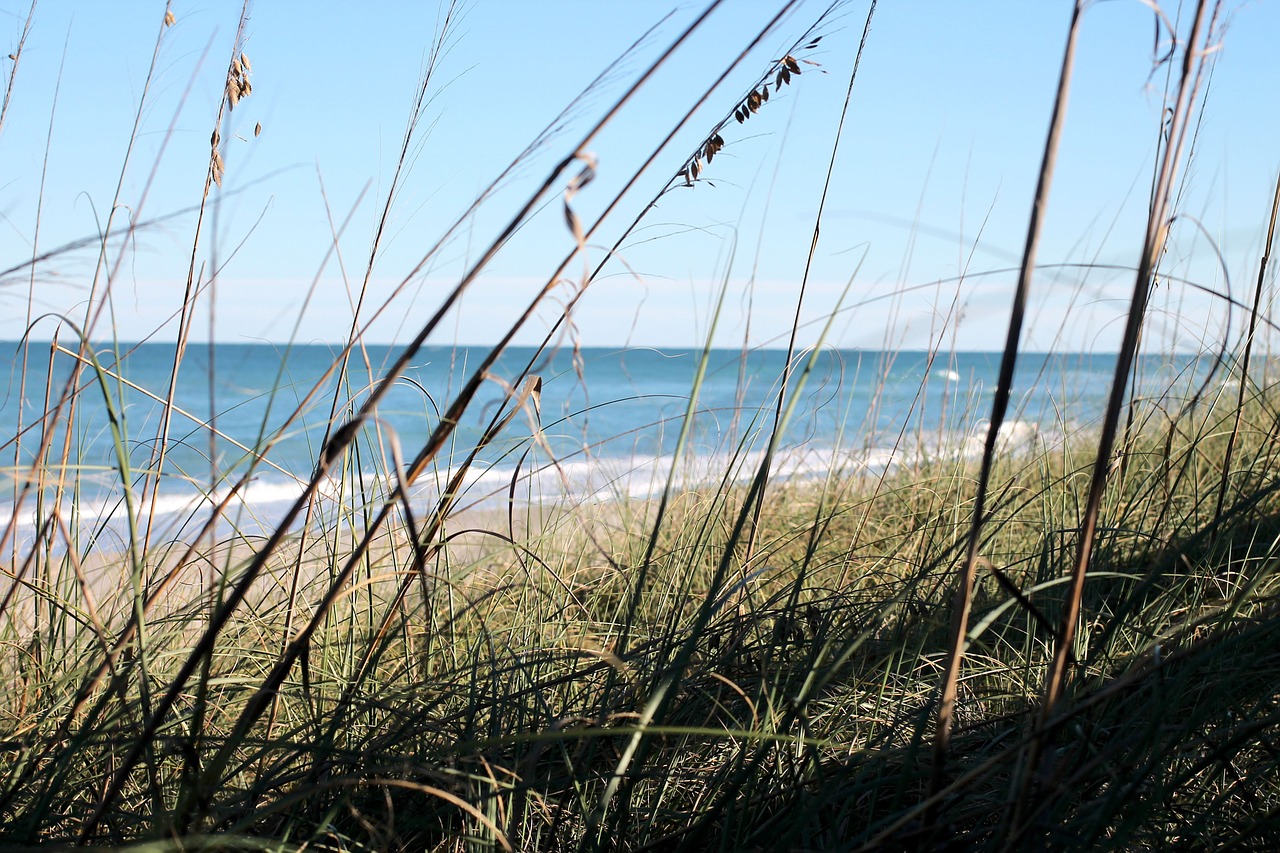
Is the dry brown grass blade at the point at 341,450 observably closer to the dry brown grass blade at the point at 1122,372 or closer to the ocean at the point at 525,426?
the ocean at the point at 525,426

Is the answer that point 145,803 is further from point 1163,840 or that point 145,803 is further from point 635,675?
point 1163,840

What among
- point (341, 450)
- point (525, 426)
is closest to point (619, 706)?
point (341, 450)

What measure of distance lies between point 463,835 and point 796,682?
1.65ft

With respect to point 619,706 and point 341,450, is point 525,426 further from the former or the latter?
point 341,450

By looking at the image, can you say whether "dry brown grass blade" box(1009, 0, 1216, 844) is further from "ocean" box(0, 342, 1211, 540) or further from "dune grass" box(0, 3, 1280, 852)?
"ocean" box(0, 342, 1211, 540)

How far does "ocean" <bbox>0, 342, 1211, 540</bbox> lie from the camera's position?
108cm

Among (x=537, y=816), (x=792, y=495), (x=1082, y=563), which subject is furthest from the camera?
(x=792, y=495)

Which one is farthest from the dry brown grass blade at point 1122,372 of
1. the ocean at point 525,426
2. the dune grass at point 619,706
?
the ocean at point 525,426

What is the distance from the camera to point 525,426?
4559 millimetres

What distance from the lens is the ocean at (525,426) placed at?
3.53ft

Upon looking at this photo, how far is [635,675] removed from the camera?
1.11 metres

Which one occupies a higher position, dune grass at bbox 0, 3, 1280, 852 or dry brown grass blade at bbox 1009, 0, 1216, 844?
dry brown grass blade at bbox 1009, 0, 1216, 844

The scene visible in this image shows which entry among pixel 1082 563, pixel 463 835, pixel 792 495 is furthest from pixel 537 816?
pixel 792 495

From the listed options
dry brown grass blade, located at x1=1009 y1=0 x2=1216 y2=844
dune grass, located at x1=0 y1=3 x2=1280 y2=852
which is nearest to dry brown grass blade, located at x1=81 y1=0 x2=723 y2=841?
dune grass, located at x1=0 y1=3 x2=1280 y2=852
